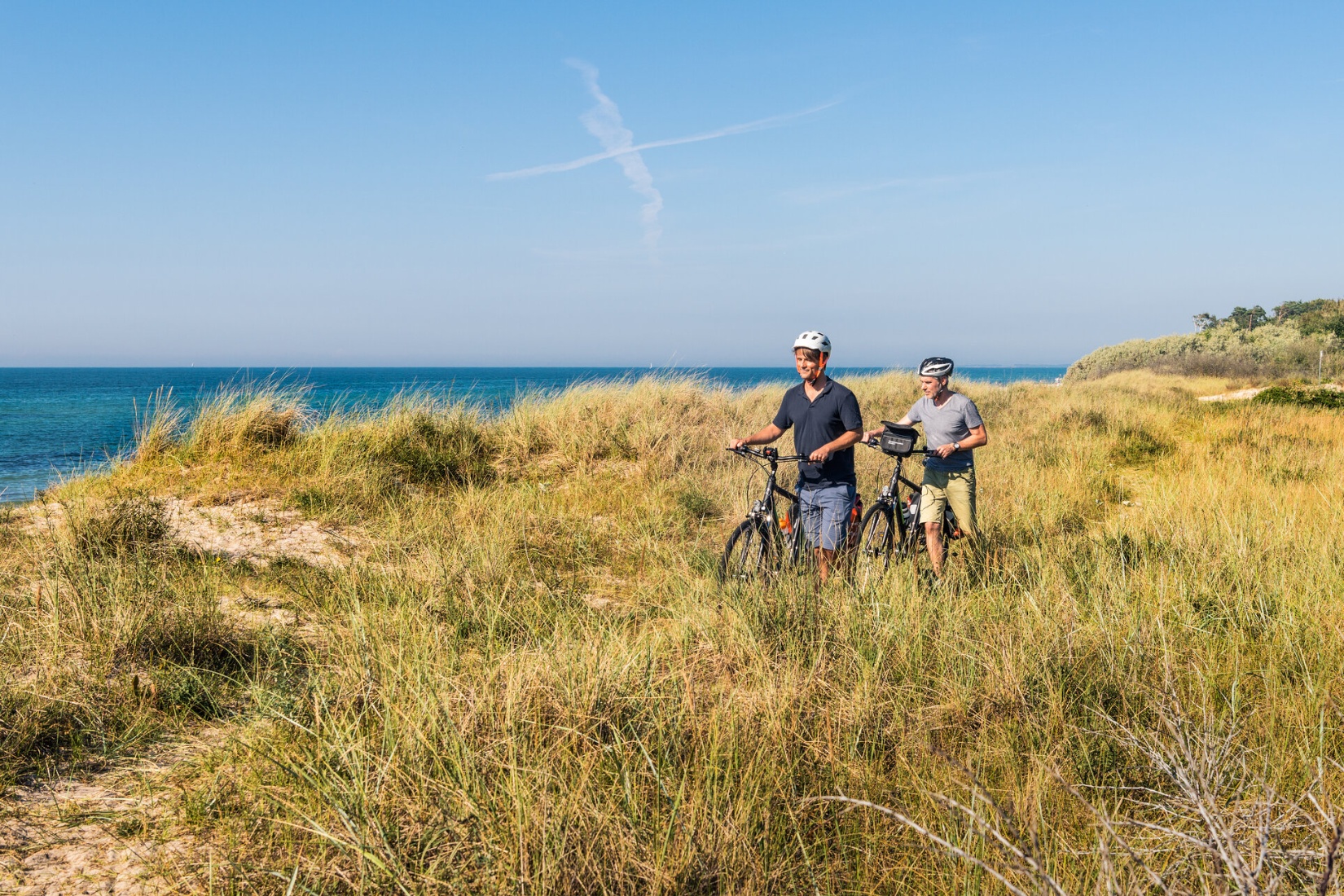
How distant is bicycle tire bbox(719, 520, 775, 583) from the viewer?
5.47 meters

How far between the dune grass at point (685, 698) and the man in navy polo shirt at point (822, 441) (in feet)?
2.74

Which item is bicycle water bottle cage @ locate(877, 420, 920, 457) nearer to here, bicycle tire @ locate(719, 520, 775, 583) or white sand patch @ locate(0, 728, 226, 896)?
bicycle tire @ locate(719, 520, 775, 583)

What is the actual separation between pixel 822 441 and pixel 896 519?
1.40m

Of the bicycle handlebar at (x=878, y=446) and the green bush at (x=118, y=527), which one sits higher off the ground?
the bicycle handlebar at (x=878, y=446)

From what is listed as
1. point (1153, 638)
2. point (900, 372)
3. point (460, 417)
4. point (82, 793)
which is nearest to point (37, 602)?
point (82, 793)

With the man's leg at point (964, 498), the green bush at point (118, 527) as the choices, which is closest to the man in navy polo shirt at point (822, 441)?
the man's leg at point (964, 498)

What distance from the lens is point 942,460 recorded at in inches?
241

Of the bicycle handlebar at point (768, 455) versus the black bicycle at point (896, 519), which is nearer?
the bicycle handlebar at point (768, 455)

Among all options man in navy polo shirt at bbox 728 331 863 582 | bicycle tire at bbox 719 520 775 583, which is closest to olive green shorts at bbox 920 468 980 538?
man in navy polo shirt at bbox 728 331 863 582

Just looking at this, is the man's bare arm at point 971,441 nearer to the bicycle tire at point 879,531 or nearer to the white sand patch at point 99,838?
the bicycle tire at point 879,531

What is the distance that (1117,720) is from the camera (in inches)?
129

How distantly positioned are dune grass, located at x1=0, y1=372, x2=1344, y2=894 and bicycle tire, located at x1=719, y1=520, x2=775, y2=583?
9.4 inches

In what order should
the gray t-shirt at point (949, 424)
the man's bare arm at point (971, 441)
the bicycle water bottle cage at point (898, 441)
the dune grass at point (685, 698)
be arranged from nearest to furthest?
the dune grass at point (685, 698) < the man's bare arm at point (971, 441) < the bicycle water bottle cage at point (898, 441) < the gray t-shirt at point (949, 424)

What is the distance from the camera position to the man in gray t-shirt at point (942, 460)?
19.6ft
